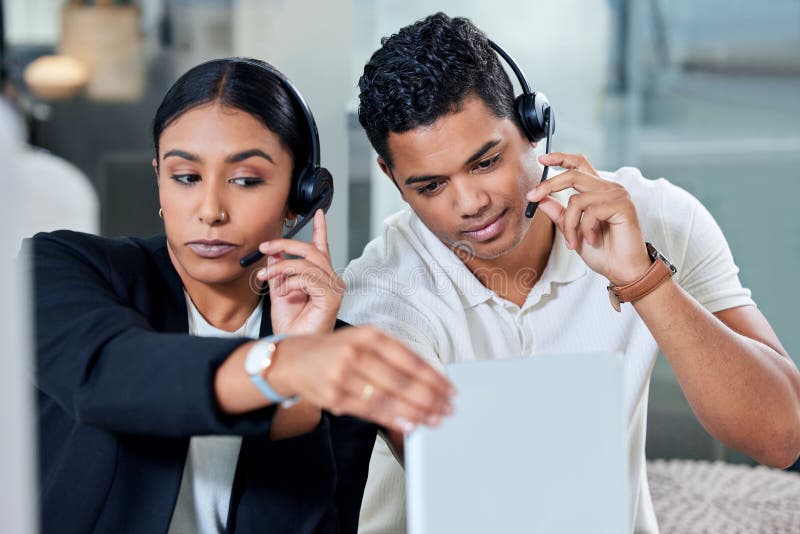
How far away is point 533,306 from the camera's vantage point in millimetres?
1541

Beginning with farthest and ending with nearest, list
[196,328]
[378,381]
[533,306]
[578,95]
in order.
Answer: [578,95]
[533,306]
[196,328]
[378,381]

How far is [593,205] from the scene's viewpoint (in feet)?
4.19

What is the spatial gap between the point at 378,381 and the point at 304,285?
0.47 metres

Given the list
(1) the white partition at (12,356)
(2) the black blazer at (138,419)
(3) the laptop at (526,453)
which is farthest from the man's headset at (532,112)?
(1) the white partition at (12,356)

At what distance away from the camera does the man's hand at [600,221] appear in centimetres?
127

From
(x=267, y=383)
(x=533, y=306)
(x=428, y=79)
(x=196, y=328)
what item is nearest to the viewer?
(x=267, y=383)

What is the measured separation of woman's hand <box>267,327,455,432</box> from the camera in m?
0.72

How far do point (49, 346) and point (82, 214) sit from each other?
2346 mm

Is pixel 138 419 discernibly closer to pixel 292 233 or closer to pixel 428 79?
pixel 292 233

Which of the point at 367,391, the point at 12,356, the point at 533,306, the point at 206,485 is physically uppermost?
the point at 12,356

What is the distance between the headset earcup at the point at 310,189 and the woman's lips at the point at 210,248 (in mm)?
118

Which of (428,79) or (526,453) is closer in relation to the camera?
(526,453)

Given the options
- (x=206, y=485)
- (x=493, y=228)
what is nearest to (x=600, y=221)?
(x=493, y=228)

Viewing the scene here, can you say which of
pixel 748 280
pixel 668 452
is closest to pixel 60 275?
pixel 668 452
